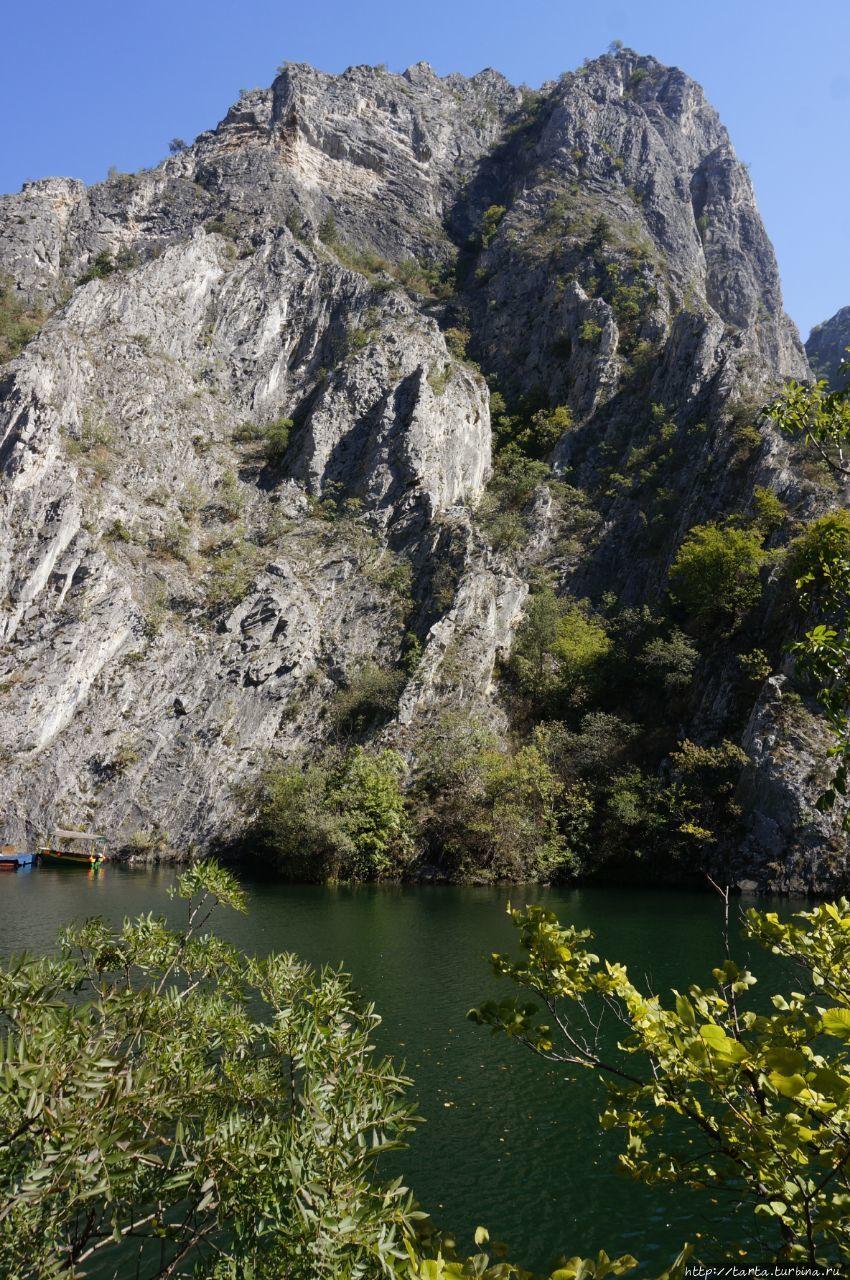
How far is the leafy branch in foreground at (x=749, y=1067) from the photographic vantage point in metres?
2.10

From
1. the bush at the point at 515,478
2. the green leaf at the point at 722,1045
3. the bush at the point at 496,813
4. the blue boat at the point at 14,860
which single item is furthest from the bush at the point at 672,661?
the green leaf at the point at 722,1045

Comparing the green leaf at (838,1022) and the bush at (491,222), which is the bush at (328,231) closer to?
the bush at (491,222)

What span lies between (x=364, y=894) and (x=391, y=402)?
134 ft

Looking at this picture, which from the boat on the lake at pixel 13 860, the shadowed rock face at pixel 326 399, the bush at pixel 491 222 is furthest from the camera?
the bush at pixel 491 222

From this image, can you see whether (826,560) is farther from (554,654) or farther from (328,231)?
(328,231)

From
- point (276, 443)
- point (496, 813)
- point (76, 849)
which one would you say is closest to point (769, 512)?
point (496, 813)

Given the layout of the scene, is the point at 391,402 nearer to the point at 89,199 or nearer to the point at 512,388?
the point at 512,388

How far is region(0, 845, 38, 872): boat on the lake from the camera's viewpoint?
118 feet

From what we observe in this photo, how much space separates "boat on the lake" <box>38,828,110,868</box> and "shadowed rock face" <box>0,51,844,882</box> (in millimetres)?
1253

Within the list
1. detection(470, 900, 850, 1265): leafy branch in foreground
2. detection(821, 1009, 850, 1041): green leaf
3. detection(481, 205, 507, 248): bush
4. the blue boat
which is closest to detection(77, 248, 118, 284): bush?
detection(481, 205, 507, 248): bush

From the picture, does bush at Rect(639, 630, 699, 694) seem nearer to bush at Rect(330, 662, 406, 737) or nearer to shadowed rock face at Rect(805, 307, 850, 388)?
bush at Rect(330, 662, 406, 737)

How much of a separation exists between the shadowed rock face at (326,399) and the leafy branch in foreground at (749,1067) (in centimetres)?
3163

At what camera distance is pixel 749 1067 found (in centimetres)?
211

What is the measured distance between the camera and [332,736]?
44.5m
